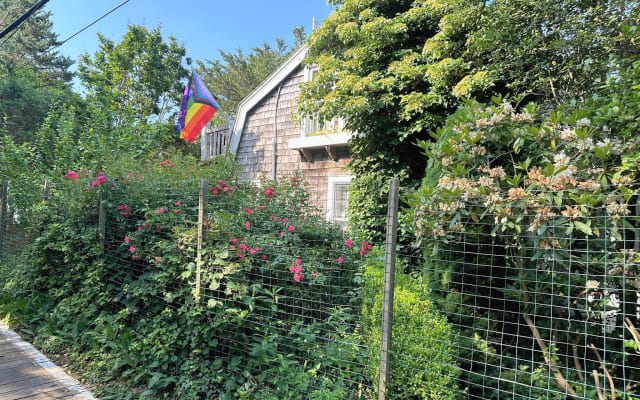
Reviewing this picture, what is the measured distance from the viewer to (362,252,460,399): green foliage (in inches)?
85.9

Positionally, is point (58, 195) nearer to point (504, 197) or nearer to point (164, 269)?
point (164, 269)

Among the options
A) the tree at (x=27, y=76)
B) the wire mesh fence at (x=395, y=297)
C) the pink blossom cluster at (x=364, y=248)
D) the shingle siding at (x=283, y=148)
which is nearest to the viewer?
the wire mesh fence at (x=395, y=297)

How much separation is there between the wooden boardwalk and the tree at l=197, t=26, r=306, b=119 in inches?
931

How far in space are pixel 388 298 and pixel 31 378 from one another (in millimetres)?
3490

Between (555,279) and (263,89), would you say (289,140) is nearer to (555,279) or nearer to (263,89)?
(263,89)

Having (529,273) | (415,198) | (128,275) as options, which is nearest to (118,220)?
(128,275)

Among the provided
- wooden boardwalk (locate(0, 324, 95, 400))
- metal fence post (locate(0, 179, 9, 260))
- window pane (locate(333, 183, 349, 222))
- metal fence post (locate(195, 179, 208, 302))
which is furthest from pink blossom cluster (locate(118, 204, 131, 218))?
window pane (locate(333, 183, 349, 222))

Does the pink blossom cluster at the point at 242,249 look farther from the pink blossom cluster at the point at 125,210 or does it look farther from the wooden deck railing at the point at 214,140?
the wooden deck railing at the point at 214,140

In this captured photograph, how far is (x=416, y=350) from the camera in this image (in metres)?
2.30

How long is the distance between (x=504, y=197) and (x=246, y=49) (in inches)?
1178

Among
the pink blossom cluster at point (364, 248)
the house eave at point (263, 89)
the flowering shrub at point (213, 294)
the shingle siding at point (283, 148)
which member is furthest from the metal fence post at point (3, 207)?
the pink blossom cluster at point (364, 248)

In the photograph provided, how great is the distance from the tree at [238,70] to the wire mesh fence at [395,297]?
24036 millimetres

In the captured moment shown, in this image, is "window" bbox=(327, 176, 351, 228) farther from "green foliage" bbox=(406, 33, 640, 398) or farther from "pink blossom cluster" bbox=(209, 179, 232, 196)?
"green foliage" bbox=(406, 33, 640, 398)

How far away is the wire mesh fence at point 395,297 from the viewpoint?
2.08m
